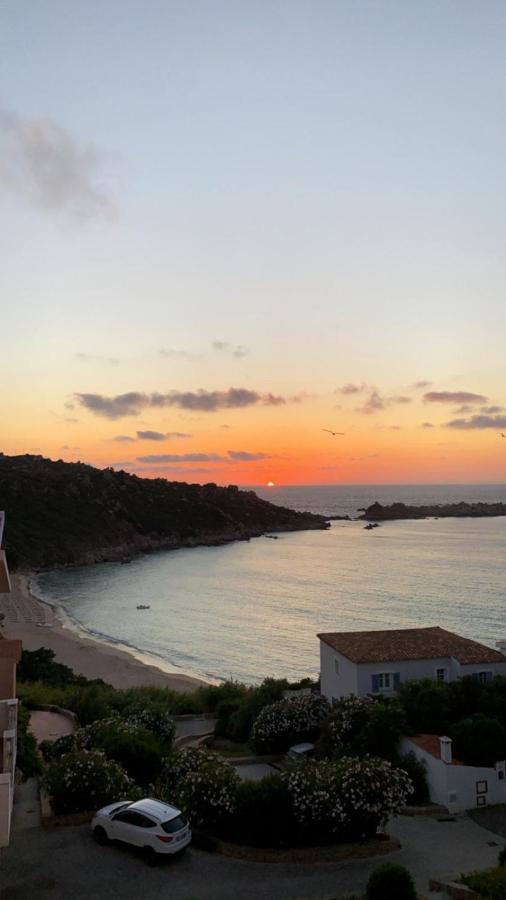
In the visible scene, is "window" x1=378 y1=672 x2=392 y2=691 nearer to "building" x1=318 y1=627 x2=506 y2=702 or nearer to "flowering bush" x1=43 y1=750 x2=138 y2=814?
"building" x1=318 y1=627 x2=506 y2=702

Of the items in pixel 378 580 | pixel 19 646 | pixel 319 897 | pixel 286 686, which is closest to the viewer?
pixel 319 897

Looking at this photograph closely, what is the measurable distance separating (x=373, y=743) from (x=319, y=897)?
7.98 metres

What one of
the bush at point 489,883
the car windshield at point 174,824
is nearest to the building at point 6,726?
the car windshield at point 174,824

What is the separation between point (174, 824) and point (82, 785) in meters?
2.95

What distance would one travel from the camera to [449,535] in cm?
15362

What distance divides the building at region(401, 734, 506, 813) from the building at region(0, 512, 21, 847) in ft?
34.4

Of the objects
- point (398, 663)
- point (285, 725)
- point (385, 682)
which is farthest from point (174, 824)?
point (398, 663)

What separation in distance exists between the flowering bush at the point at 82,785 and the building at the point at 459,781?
25.4 ft

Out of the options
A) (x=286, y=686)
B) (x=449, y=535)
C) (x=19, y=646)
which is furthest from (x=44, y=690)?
(x=449, y=535)

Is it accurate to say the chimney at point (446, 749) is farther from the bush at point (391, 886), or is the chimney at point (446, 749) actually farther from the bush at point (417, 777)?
the bush at point (391, 886)

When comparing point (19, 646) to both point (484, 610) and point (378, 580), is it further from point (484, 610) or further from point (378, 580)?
point (378, 580)

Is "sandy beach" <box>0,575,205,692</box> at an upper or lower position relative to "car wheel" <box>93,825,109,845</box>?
lower

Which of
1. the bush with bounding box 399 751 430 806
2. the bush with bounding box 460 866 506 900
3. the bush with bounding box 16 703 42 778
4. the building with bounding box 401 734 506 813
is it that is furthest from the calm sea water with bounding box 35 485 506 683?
the bush with bounding box 460 866 506 900

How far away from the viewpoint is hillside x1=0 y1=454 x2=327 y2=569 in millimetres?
115750
